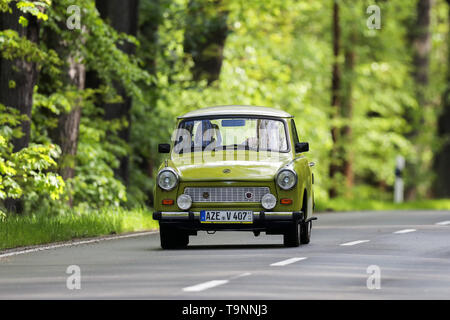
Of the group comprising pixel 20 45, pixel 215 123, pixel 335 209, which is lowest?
pixel 335 209

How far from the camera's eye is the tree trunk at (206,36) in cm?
3344

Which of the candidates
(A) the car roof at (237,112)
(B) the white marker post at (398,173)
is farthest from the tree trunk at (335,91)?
(A) the car roof at (237,112)

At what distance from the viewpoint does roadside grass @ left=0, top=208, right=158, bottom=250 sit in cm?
1730

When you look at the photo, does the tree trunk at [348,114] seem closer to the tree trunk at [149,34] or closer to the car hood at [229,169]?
the tree trunk at [149,34]

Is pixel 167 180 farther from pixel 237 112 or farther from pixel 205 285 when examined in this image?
pixel 205 285

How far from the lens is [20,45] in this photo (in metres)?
19.4

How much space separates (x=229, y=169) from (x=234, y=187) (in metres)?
0.27

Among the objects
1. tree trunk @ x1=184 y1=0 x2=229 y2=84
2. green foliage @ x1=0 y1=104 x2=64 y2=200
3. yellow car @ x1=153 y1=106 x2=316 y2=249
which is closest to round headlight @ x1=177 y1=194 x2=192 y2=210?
yellow car @ x1=153 y1=106 x2=316 y2=249

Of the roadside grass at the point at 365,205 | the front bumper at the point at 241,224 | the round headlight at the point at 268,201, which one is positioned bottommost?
the roadside grass at the point at 365,205

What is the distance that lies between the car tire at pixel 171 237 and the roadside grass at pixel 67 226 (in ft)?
6.87
